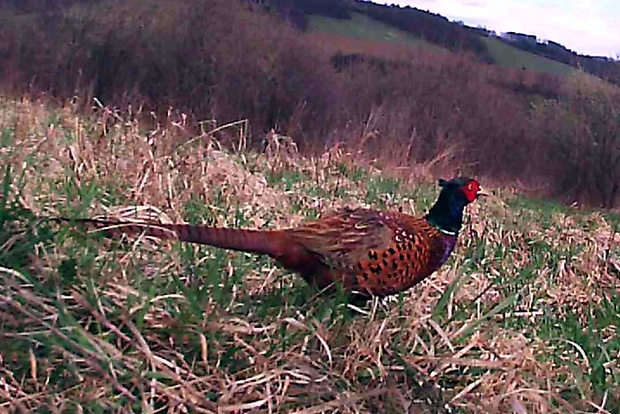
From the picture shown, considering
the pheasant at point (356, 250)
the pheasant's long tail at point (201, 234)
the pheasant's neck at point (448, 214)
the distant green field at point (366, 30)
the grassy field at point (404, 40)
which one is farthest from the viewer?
the grassy field at point (404, 40)

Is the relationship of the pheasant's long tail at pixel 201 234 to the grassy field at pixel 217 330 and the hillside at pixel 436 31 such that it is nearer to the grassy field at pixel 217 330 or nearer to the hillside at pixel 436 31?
the grassy field at pixel 217 330

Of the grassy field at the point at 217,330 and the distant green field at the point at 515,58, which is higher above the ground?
the distant green field at the point at 515,58

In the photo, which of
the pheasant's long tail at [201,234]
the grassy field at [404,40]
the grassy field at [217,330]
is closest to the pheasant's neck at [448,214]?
the grassy field at [217,330]

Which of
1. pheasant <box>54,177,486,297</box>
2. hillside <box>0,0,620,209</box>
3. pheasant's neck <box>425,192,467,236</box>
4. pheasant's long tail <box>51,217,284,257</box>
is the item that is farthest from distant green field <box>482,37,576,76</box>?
pheasant's long tail <box>51,217,284,257</box>

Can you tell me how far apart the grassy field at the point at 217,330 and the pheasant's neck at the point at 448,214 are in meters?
0.26

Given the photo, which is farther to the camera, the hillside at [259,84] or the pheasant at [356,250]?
the hillside at [259,84]

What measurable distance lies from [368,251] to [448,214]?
0.50 meters

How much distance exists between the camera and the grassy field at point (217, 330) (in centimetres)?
196

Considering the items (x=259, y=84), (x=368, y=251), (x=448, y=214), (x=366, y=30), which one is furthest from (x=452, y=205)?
(x=366, y=30)

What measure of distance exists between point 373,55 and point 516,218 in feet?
65.4

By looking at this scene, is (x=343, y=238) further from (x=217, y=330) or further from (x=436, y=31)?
(x=436, y=31)

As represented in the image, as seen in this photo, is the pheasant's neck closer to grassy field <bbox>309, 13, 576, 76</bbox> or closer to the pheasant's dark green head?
the pheasant's dark green head

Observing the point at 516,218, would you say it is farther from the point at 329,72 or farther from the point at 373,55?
the point at 373,55

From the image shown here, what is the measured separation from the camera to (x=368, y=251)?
271cm
